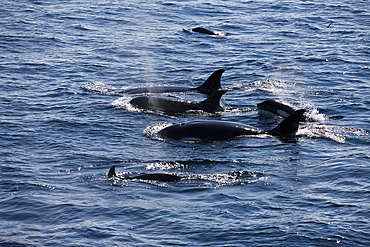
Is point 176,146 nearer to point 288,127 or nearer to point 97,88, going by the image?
point 288,127

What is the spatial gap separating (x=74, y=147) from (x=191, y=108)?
4.84 metres

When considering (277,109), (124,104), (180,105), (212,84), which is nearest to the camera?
(277,109)

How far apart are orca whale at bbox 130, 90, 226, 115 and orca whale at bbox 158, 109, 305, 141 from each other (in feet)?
9.23

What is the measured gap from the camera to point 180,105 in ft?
55.3

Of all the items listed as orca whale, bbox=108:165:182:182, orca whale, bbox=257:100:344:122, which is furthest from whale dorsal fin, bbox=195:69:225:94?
orca whale, bbox=108:165:182:182

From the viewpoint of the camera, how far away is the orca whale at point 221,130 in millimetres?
13352

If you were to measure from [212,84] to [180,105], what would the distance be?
2503 mm

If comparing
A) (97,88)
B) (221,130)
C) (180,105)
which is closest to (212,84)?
(180,105)

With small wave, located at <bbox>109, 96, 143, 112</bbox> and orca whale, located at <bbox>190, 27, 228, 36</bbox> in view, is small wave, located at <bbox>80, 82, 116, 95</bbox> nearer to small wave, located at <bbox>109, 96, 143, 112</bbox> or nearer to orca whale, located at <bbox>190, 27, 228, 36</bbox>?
small wave, located at <bbox>109, 96, 143, 112</bbox>

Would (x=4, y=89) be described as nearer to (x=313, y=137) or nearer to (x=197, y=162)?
(x=197, y=162)

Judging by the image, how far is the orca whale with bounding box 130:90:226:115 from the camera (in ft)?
55.0

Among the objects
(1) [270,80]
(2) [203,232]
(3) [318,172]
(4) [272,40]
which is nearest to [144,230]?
(2) [203,232]

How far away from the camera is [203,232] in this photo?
8.69 meters

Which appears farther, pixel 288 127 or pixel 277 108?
pixel 277 108
